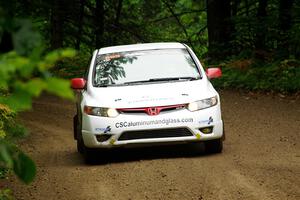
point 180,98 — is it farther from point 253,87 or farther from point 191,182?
point 253,87

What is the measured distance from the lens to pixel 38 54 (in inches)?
82.7

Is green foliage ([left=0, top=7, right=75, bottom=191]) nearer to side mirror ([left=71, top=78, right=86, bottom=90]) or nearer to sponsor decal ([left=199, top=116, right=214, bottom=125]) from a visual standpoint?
sponsor decal ([left=199, top=116, right=214, bottom=125])

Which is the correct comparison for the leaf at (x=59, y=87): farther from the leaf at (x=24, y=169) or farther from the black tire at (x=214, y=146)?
the black tire at (x=214, y=146)

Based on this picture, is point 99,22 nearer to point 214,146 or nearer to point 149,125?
point 214,146

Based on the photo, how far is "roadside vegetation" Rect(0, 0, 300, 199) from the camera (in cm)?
214

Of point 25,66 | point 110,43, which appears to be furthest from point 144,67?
point 110,43

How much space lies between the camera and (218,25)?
80.0 feet

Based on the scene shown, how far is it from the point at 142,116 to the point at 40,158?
7.82 ft

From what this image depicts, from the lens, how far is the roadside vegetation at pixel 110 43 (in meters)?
2.14

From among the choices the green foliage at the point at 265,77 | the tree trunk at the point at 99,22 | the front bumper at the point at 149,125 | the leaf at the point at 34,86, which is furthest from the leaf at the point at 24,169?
the tree trunk at the point at 99,22

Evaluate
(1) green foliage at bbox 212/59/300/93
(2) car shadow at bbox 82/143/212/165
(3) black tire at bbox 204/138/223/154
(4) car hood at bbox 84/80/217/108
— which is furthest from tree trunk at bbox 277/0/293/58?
(4) car hood at bbox 84/80/217/108

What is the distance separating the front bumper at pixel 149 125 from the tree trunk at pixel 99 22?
2031 cm

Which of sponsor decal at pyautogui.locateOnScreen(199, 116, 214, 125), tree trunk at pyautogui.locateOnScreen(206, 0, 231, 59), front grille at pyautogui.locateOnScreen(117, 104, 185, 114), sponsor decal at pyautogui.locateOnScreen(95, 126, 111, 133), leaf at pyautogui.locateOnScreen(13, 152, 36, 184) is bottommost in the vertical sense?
tree trunk at pyautogui.locateOnScreen(206, 0, 231, 59)

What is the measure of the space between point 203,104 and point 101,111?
1.36m
